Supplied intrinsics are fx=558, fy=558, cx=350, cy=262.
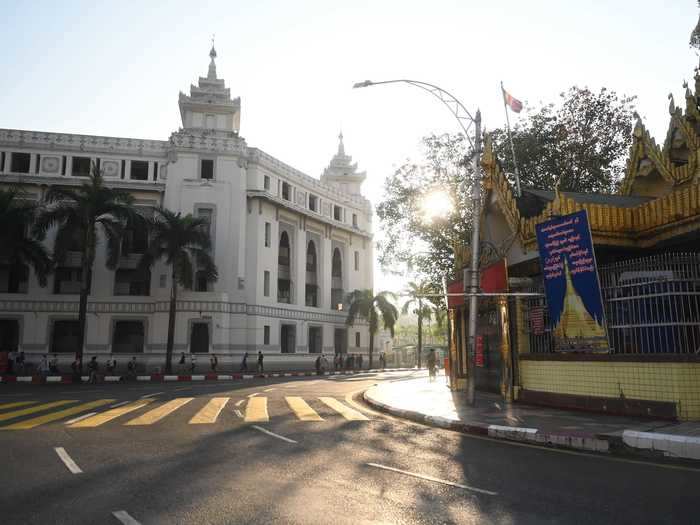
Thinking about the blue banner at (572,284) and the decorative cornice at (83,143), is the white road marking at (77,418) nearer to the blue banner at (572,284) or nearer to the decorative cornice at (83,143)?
the blue banner at (572,284)

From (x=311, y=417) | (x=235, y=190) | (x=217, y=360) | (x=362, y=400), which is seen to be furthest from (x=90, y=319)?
(x=311, y=417)

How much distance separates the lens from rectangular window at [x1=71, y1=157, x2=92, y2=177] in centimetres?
4366

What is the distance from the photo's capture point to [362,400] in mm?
18312

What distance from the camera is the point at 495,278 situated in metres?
A: 16.6

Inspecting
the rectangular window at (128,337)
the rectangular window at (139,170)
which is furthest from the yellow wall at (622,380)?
the rectangular window at (139,170)

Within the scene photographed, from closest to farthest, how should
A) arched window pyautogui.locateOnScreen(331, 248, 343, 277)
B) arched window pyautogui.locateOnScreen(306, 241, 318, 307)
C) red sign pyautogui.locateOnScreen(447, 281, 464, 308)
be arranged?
red sign pyautogui.locateOnScreen(447, 281, 464, 308) < arched window pyautogui.locateOnScreen(306, 241, 318, 307) < arched window pyautogui.locateOnScreen(331, 248, 343, 277)

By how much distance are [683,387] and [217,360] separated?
34.3 m

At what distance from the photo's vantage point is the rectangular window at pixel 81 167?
43.7m

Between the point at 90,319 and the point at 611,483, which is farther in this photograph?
the point at 90,319

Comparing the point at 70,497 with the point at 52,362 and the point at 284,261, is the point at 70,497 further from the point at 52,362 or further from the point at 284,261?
the point at 284,261

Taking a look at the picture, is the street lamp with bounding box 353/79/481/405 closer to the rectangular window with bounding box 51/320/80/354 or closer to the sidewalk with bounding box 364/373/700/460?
the sidewalk with bounding box 364/373/700/460

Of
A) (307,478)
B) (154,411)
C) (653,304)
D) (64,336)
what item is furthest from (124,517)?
(64,336)

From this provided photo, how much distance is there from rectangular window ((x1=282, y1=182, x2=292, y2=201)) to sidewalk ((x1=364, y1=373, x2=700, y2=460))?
3628cm

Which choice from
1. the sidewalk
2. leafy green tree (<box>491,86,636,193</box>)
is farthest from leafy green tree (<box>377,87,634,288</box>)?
the sidewalk
